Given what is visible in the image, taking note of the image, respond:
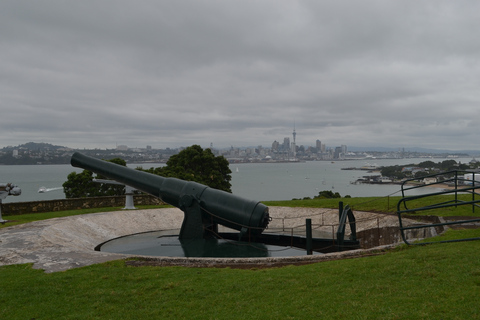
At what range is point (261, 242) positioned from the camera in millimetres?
10484

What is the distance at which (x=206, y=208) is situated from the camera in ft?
33.2

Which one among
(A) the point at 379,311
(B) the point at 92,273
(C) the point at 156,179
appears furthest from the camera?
(C) the point at 156,179

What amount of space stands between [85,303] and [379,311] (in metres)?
3.39

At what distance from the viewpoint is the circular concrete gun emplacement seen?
6770mm

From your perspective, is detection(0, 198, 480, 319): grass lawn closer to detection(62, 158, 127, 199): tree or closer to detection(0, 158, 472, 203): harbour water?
detection(0, 158, 472, 203): harbour water

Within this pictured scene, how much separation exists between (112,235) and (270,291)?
30.6ft

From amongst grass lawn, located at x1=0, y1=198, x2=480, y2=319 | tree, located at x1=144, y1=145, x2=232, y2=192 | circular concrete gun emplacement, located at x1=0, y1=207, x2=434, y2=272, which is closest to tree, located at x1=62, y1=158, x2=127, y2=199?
tree, located at x1=144, y1=145, x2=232, y2=192

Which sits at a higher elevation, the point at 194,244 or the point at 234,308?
the point at 234,308

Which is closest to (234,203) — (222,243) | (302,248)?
(222,243)

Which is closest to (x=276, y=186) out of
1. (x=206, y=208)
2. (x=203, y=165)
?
(x=203, y=165)

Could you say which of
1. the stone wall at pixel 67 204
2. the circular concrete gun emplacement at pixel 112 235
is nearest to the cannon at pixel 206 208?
the circular concrete gun emplacement at pixel 112 235

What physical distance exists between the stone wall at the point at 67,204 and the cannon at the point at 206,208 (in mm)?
7045

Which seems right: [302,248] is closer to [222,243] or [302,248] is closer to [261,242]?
[261,242]

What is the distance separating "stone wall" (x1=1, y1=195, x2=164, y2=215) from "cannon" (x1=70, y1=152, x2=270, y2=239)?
7045 mm
